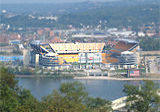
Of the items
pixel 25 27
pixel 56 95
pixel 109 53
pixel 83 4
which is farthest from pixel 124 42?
pixel 83 4

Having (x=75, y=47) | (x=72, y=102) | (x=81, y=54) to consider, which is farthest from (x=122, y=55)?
(x=72, y=102)

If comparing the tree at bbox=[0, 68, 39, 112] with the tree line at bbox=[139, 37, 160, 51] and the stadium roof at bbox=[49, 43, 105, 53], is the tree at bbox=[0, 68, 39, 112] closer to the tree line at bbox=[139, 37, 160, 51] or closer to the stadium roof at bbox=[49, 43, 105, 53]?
the stadium roof at bbox=[49, 43, 105, 53]

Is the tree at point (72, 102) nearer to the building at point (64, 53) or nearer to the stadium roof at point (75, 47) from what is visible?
the building at point (64, 53)

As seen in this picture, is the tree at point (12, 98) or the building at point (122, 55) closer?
the tree at point (12, 98)

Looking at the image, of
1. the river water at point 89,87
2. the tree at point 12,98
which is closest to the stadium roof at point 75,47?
the river water at point 89,87

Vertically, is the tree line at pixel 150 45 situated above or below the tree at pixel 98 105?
above
